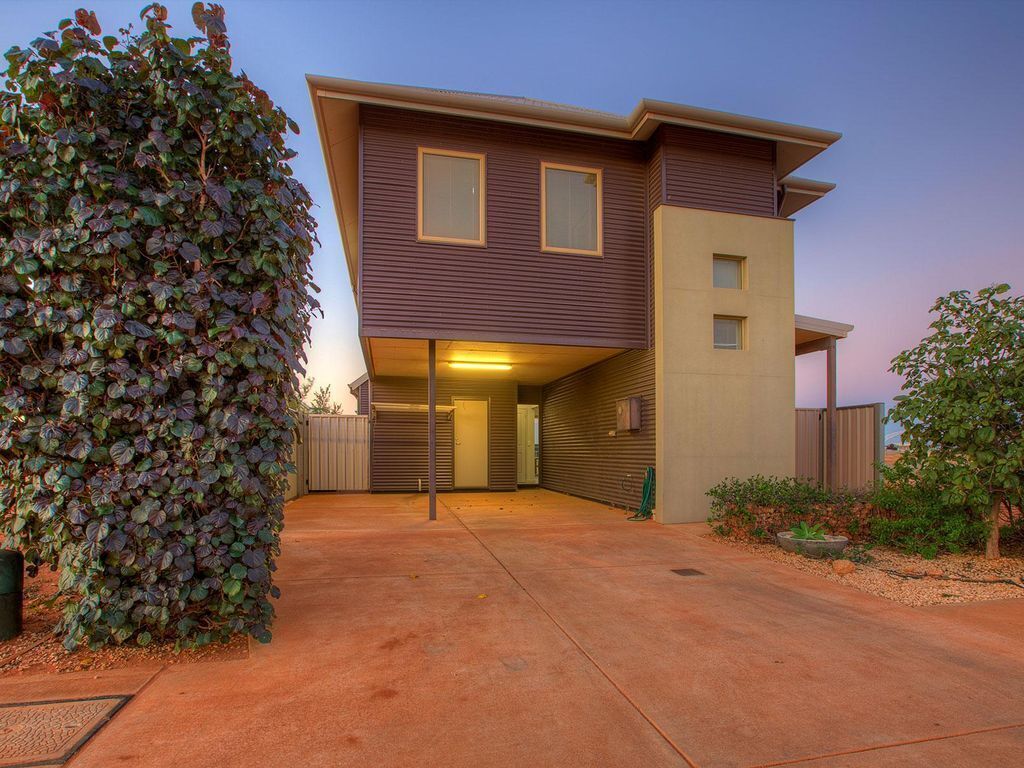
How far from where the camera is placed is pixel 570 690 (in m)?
2.64

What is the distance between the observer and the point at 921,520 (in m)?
5.80

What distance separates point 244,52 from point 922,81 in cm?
1254

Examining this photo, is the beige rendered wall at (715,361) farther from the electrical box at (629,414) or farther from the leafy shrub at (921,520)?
the leafy shrub at (921,520)

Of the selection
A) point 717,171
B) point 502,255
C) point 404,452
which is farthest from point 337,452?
point 717,171

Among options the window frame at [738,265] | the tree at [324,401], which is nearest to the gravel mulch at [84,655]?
the window frame at [738,265]

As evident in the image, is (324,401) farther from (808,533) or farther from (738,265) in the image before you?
(808,533)

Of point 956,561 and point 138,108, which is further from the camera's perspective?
point 956,561

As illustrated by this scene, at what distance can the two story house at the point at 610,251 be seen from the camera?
25.8 ft

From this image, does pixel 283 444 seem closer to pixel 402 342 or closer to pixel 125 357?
pixel 125 357

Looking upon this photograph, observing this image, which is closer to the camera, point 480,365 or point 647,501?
point 647,501

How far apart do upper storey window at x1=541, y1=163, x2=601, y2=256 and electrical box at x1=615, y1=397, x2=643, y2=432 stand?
2.37 metres

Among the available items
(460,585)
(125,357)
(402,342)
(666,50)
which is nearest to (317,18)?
(402,342)

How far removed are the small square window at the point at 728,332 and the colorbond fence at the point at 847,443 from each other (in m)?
2.29

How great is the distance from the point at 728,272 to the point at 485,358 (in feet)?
14.3
